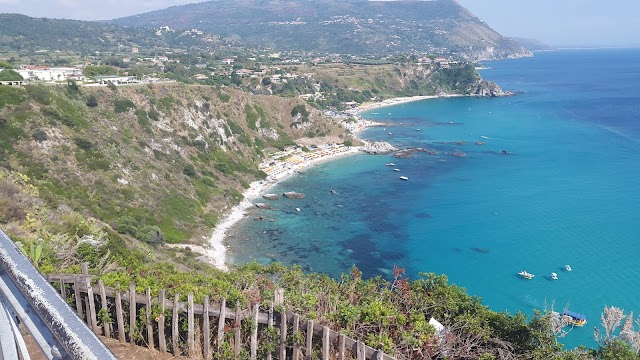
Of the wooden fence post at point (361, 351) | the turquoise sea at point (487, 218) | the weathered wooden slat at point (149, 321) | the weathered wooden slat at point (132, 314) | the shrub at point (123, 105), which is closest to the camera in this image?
the wooden fence post at point (361, 351)

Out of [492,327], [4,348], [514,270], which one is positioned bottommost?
[514,270]

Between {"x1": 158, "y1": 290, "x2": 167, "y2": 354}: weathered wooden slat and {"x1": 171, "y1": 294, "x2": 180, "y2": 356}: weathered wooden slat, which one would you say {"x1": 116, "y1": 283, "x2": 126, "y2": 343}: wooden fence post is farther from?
{"x1": 171, "y1": 294, "x2": 180, "y2": 356}: weathered wooden slat

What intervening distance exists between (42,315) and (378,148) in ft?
251

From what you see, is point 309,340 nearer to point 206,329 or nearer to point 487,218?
point 206,329

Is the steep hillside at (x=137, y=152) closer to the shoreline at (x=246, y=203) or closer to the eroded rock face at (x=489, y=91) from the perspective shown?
the shoreline at (x=246, y=203)

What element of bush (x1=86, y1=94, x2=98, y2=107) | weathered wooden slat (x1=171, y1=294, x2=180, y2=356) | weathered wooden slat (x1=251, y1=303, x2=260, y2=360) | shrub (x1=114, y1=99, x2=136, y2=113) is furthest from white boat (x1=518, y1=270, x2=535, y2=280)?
bush (x1=86, y1=94, x2=98, y2=107)

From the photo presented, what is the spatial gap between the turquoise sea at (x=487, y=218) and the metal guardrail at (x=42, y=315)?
112 ft

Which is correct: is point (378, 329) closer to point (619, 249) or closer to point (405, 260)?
point (405, 260)

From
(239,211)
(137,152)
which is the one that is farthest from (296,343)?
(137,152)

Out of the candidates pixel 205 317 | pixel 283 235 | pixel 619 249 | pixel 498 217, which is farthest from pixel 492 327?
pixel 498 217

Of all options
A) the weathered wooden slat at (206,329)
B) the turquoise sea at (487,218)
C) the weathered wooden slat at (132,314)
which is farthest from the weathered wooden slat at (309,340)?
the turquoise sea at (487,218)

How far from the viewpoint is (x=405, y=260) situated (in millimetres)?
40531

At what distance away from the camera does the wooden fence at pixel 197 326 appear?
942 cm

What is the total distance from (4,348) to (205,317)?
25.2 ft
